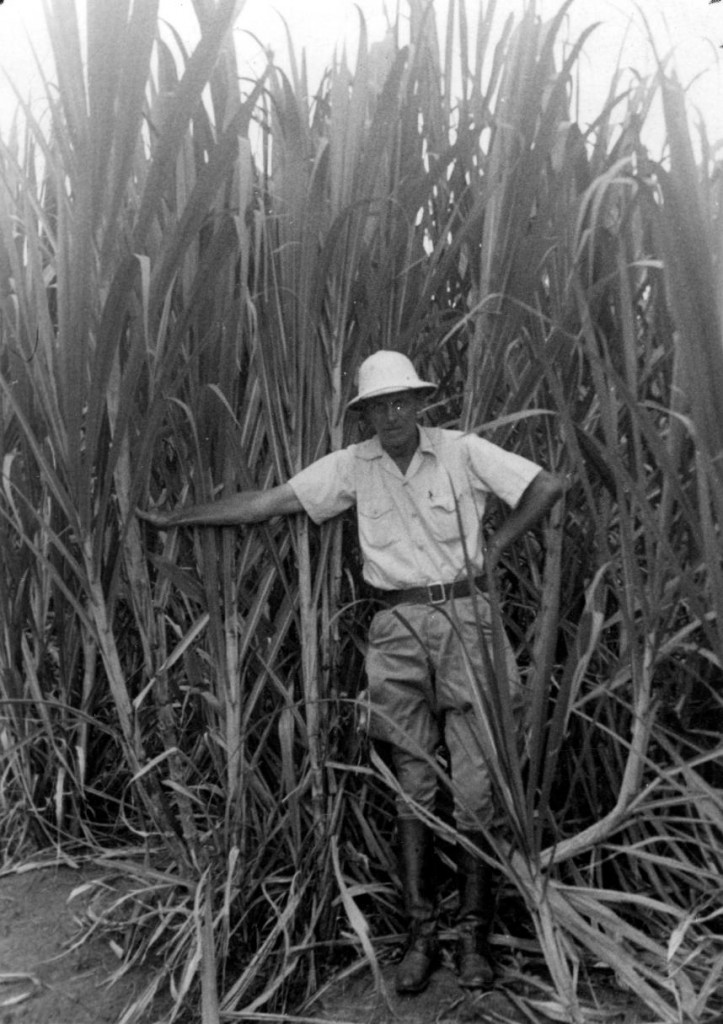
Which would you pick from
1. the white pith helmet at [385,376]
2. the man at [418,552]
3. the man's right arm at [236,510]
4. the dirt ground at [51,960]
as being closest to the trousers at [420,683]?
the man at [418,552]

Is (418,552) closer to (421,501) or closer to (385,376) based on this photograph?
(421,501)

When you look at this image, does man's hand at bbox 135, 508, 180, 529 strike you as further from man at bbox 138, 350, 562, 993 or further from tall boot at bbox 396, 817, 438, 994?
tall boot at bbox 396, 817, 438, 994

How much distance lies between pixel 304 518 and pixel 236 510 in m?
0.15

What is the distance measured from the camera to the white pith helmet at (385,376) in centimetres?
203

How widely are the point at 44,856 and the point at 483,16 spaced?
208 centimetres

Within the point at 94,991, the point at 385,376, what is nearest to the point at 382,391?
the point at 385,376

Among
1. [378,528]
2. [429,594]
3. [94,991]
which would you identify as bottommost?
[94,991]

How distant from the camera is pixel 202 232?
2021 millimetres

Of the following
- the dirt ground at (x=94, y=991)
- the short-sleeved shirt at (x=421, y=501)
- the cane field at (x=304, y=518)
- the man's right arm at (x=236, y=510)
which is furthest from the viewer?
the short-sleeved shirt at (x=421, y=501)

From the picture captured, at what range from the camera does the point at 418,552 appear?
218 cm

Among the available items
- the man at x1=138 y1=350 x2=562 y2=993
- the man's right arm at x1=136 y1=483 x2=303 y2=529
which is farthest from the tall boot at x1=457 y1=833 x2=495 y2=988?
the man's right arm at x1=136 y1=483 x2=303 y2=529

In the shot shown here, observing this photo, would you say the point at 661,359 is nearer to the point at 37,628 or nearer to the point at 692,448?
the point at 692,448

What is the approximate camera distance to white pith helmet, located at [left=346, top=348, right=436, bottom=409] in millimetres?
2025

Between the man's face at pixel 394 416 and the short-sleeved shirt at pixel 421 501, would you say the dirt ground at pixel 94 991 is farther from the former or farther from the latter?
the man's face at pixel 394 416
